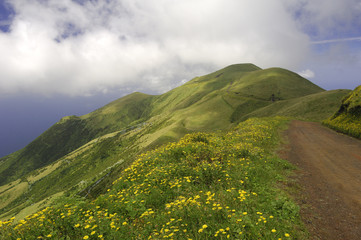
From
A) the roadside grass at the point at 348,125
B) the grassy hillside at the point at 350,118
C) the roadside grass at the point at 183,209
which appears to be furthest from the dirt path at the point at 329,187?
the grassy hillside at the point at 350,118

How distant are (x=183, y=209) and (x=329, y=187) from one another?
8486mm

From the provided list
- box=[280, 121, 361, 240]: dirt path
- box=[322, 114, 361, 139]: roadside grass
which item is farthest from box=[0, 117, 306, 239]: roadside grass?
box=[322, 114, 361, 139]: roadside grass

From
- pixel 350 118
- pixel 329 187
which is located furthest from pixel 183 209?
pixel 350 118

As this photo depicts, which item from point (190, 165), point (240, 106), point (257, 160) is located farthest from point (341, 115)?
point (240, 106)

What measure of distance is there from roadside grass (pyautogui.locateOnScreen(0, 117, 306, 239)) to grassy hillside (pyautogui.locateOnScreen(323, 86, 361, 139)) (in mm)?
15955

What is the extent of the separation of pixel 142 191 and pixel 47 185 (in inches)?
7139

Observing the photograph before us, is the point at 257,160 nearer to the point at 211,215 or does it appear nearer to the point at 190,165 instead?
the point at 190,165

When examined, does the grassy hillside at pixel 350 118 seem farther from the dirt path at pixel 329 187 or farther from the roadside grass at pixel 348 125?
the dirt path at pixel 329 187

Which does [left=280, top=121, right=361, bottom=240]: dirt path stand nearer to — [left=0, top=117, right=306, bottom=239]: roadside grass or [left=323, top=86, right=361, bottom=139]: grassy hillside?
[left=0, top=117, right=306, bottom=239]: roadside grass

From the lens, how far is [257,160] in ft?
41.2

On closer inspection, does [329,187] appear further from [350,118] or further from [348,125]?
[350,118]

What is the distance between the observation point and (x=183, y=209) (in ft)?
22.0

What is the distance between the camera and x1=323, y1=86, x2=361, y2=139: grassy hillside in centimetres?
2085

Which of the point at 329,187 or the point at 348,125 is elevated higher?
the point at 348,125
